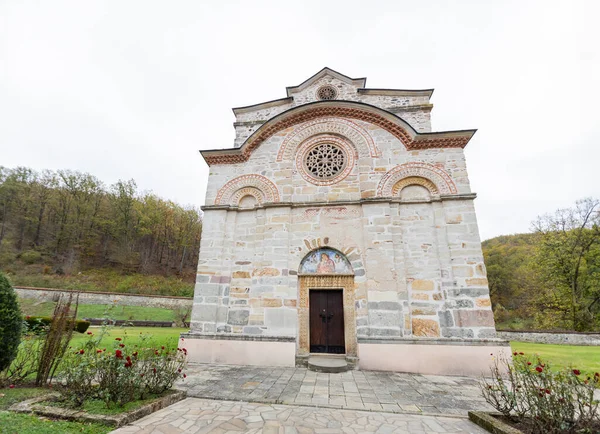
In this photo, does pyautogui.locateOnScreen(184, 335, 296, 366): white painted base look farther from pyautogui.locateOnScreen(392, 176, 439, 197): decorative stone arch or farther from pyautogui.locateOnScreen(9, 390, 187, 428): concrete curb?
pyautogui.locateOnScreen(392, 176, 439, 197): decorative stone arch

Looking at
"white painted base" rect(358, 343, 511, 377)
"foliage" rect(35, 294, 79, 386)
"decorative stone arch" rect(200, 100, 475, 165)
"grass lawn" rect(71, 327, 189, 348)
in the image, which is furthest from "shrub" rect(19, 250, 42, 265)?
"white painted base" rect(358, 343, 511, 377)

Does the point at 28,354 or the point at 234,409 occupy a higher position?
the point at 28,354

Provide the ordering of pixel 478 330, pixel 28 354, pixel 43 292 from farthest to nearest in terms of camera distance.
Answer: pixel 43 292 < pixel 478 330 < pixel 28 354

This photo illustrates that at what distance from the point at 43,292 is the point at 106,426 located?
24.0 meters

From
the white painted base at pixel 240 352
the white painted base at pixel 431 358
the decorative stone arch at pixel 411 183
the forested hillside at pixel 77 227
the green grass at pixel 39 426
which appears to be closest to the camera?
the green grass at pixel 39 426

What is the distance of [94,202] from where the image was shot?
29.8 meters

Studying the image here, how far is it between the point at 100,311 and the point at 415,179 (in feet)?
68.5

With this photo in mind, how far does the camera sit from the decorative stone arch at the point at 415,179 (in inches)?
315

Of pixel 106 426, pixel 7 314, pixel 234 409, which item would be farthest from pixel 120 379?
pixel 7 314

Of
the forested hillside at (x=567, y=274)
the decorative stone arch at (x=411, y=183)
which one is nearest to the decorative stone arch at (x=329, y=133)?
the decorative stone arch at (x=411, y=183)

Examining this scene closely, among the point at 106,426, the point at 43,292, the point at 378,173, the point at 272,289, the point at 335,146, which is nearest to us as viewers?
the point at 106,426

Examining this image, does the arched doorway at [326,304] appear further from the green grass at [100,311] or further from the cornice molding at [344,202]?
the green grass at [100,311]

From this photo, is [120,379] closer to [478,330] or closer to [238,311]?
[238,311]

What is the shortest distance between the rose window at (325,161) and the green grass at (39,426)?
752cm
